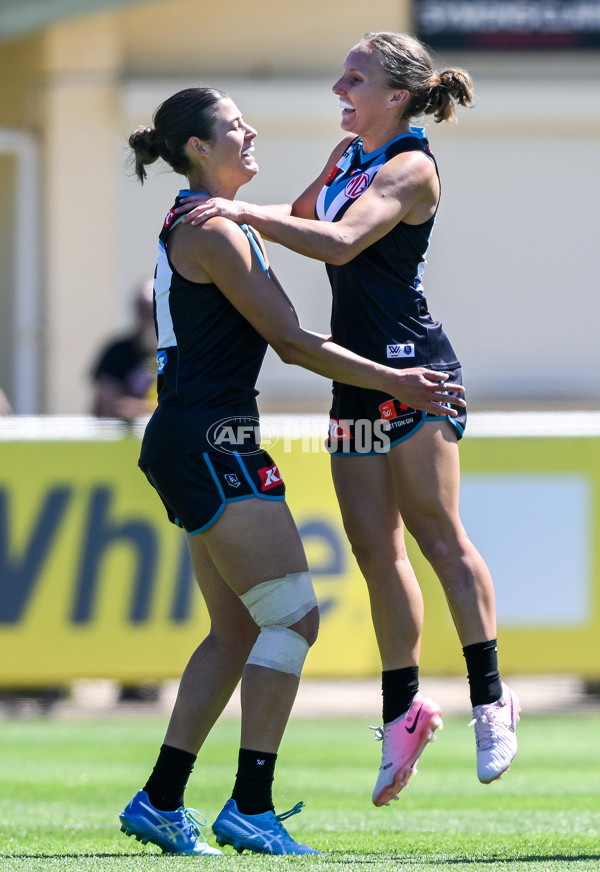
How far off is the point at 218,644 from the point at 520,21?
33.7 feet

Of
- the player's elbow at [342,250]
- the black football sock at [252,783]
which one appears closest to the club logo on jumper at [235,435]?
the player's elbow at [342,250]

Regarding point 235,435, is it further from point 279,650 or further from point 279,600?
point 279,650

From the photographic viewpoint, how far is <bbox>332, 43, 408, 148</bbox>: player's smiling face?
4703 mm

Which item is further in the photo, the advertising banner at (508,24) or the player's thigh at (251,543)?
the advertising banner at (508,24)

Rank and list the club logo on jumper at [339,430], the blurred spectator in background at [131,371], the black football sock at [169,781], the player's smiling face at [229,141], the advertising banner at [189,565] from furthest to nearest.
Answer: the blurred spectator in background at [131,371]
the advertising banner at [189,565]
the club logo on jumper at [339,430]
the black football sock at [169,781]
the player's smiling face at [229,141]

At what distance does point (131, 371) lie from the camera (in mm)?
9531

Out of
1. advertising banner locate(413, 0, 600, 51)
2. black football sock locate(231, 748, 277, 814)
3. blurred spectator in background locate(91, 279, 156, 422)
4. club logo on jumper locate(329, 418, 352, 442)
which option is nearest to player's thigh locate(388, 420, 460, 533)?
club logo on jumper locate(329, 418, 352, 442)

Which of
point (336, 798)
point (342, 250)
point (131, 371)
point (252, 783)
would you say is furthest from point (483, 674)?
point (131, 371)

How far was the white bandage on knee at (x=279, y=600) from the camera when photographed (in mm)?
4402

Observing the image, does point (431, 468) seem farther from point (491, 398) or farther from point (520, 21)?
point (520, 21)

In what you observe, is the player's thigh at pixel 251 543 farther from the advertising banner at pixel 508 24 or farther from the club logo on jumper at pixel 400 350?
the advertising banner at pixel 508 24

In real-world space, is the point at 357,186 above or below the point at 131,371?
above

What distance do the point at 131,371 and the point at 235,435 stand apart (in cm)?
519

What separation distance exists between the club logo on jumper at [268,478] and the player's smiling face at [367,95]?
3.70ft
